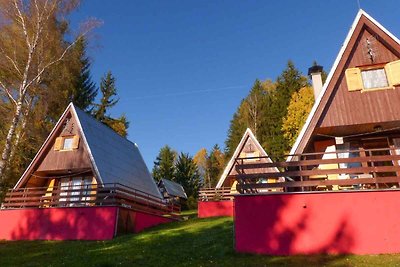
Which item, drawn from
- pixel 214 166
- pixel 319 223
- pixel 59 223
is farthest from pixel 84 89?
pixel 319 223

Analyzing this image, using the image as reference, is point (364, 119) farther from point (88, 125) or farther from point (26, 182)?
point (26, 182)

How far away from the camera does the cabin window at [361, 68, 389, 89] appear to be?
1489 cm

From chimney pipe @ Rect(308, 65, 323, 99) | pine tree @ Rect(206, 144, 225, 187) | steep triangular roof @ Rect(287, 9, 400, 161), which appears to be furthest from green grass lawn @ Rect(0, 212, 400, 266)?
pine tree @ Rect(206, 144, 225, 187)

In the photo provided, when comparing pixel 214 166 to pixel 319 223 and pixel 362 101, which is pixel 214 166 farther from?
pixel 319 223

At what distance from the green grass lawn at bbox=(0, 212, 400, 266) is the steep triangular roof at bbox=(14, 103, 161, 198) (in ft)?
16.1

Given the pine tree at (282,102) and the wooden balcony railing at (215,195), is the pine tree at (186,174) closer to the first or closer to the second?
the pine tree at (282,102)

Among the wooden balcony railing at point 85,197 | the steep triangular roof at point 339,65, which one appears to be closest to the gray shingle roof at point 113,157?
the wooden balcony railing at point 85,197

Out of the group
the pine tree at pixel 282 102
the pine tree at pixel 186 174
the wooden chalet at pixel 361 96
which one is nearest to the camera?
the wooden chalet at pixel 361 96

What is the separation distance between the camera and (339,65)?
15.1 meters

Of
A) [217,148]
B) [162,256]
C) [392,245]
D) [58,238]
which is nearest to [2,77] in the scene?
[58,238]

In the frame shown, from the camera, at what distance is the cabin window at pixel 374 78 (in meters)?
14.9

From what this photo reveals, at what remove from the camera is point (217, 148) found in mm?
64125

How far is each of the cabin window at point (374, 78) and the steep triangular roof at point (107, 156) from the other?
1415 centimetres

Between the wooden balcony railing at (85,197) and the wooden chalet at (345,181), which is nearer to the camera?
the wooden chalet at (345,181)
